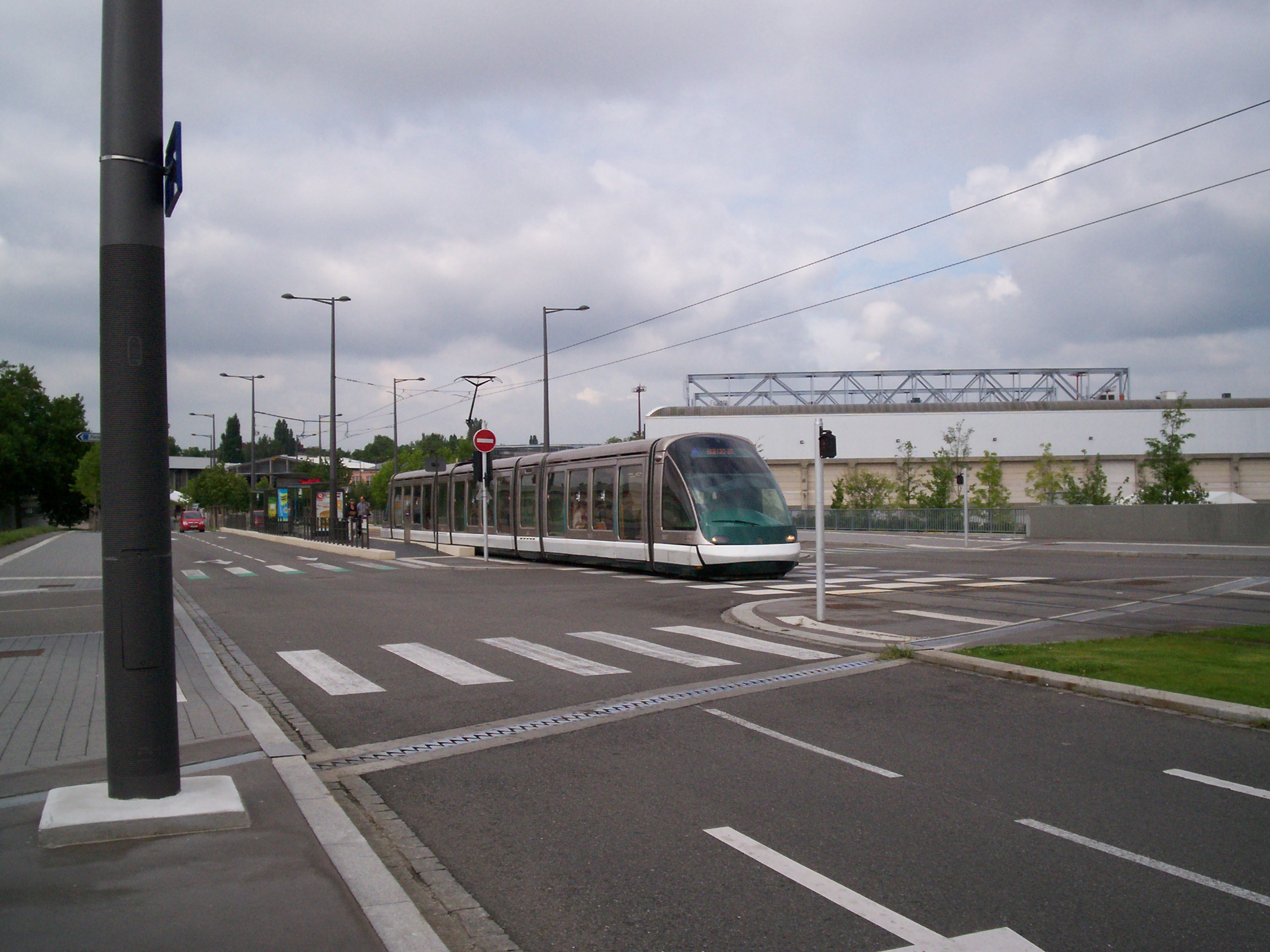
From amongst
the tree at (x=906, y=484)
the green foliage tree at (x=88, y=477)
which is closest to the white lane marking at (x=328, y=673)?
the tree at (x=906, y=484)

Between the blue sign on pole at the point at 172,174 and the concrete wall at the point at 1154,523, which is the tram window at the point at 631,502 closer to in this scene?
the blue sign on pole at the point at 172,174

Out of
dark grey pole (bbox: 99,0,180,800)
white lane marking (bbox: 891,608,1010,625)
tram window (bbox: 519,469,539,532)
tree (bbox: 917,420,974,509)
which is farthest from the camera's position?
tree (bbox: 917,420,974,509)

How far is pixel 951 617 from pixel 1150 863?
377 inches

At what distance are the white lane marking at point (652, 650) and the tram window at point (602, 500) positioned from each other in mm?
10761

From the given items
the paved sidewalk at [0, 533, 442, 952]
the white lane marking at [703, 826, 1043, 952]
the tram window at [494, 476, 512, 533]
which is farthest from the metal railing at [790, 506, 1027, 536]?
the white lane marking at [703, 826, 1043, 952]

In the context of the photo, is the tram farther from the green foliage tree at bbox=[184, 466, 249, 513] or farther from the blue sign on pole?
the green foliage tree at bbox=[184, 466, 249, 513]

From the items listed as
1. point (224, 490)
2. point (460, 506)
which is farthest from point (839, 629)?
point (224, 490)

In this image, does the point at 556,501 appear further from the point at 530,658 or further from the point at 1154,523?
the point at 1154,523

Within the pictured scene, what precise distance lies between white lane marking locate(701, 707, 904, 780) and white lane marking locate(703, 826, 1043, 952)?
1.63 metres

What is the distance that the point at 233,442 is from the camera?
548 feet

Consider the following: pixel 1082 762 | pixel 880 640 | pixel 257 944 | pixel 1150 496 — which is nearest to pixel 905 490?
pixel 1150 496

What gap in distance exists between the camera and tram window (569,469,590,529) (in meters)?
24.9

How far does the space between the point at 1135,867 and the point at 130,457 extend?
534 cm

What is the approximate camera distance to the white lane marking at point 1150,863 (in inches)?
172
